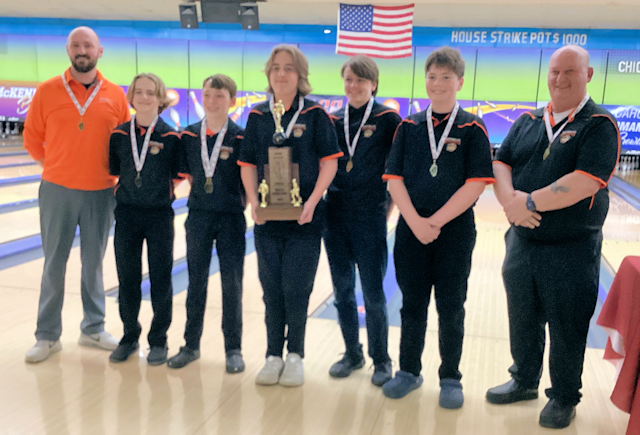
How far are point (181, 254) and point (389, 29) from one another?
4.25m

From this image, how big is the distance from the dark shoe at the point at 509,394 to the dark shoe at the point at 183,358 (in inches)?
53.0

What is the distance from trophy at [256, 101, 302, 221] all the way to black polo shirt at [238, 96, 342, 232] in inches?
2.2

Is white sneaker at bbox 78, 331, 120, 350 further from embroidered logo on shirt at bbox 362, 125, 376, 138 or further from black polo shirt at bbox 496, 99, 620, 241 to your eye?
black polo shirt at bbox 496, 99, 620, 241

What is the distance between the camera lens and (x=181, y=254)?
4.96m

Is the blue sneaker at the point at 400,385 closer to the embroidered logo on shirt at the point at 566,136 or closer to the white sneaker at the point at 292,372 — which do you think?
the white sneaker at the point at 292,372

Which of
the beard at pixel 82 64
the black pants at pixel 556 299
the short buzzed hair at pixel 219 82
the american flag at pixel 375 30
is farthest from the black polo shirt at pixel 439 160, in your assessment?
the american flag at pixel 375 30

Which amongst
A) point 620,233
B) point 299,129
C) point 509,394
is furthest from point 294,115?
point 620,233

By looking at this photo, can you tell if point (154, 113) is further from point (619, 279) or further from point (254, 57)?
point (254, 57)

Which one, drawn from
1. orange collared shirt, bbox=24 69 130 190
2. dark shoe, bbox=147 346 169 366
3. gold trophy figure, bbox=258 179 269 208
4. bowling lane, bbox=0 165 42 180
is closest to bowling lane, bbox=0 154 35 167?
bowling lane, bbox=0 165 42 180

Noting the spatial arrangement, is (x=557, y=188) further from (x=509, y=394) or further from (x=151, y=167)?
(x=151, y=167)

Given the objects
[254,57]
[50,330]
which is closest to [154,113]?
[50,330]

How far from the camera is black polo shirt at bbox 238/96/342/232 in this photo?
8.02 feet

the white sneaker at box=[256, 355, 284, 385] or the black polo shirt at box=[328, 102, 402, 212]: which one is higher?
the black polo shirt at box=[328, 102, 402, 212]

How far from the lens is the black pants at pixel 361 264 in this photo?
8.18 feet
